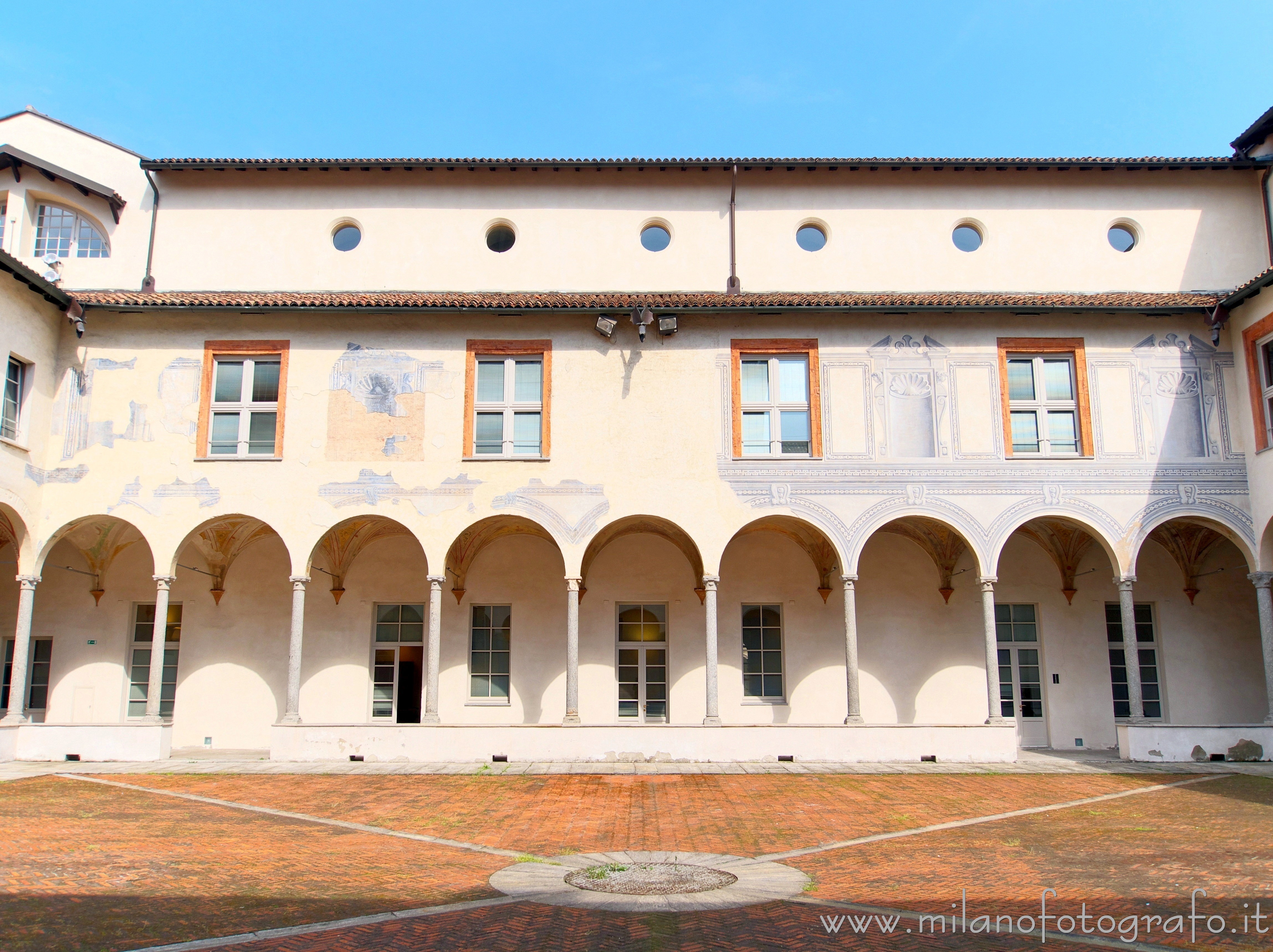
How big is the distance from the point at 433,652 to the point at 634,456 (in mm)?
5017

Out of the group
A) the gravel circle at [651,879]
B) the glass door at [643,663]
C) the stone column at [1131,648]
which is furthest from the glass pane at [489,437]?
the stone column at [1131,648]

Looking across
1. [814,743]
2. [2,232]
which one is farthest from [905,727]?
[2,232]

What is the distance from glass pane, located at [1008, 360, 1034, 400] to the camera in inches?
696

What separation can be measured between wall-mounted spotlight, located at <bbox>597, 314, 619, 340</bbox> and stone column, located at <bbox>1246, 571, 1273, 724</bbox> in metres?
12.2

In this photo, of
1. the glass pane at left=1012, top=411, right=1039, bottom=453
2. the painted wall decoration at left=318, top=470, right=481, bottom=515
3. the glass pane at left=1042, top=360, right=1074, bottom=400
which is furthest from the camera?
the glass pane at left=1042, top=360, right=1074, bottom=400

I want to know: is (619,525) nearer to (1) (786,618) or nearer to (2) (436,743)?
(1) (786,618)

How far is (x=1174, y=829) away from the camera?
10.6m

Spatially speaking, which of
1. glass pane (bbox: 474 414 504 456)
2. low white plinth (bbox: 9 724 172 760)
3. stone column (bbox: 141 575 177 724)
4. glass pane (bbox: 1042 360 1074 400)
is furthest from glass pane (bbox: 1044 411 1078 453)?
low white plinth (bbox: 9 724 172 760)

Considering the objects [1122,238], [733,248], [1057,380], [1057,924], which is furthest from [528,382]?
[1057,924]

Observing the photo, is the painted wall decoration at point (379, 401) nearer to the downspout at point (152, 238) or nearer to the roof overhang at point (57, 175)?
the downspout at point (152, 238)

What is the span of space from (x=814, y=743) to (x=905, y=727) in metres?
1.60

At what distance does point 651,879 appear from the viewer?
7.98 meters

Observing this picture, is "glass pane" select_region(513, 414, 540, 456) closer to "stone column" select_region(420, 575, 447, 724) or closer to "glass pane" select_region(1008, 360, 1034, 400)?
"stone column" select_region(420, 575, 447, 724)

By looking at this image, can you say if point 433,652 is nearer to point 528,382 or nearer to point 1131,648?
point 528,382
